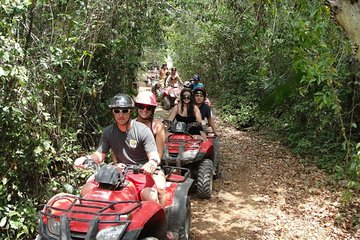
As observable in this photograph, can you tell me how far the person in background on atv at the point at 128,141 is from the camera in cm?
388

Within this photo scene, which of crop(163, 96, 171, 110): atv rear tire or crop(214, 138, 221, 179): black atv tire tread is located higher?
crop(163, 96, 171, 110): atv rear tire

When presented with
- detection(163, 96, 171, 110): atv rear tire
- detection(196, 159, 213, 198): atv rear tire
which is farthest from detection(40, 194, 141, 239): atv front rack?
detection(163, 96, 171, 110): atv rear tire

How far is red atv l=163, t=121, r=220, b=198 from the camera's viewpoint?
619 centimetres

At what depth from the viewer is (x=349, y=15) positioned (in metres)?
2.50

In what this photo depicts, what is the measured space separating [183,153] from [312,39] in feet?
8.08

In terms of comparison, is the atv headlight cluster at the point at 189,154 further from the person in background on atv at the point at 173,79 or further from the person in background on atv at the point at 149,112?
the person in background on atv at the point at 173,79

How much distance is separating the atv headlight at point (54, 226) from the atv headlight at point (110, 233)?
0.34 m

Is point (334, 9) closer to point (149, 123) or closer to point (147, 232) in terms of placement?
point (147, 232)

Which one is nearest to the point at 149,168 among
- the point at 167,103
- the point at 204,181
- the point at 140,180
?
the point at 140,180

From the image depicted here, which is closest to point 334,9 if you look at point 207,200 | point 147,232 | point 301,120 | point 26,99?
point 147,232

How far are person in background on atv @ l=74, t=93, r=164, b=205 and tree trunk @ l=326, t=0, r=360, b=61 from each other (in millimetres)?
2044

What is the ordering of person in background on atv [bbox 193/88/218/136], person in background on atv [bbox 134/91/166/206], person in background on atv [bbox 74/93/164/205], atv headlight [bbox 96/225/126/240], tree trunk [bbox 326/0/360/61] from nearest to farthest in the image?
1. tree trunk [bbox 326/0/360/61]
2. atv headlight [bbox 96/225/126/240]
3. person in background on atv [bbox 74/93/164/205]
4. person in background on atv [bbox 134/91/166/206]
5. person in background on atv [bbox 193/88/218/136]

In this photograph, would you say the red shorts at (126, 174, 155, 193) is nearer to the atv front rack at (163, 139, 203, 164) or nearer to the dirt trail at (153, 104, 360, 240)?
the dirt trail at (153, 104, 360, 240)

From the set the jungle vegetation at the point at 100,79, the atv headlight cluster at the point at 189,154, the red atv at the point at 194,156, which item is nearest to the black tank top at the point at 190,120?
the red atv at the point at 194,156
